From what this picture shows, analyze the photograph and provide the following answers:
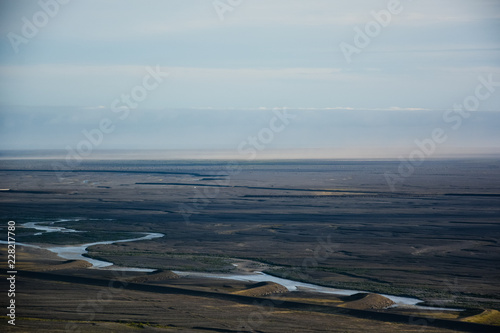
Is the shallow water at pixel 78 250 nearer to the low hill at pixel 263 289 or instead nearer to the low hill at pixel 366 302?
the low hill at pixel 263 289

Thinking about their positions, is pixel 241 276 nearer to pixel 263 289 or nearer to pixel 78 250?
pixel 263 289

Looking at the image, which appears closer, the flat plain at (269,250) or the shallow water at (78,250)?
the flat plain at (269,250)

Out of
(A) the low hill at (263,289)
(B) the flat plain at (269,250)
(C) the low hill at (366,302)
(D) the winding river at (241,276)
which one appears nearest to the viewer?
(B) the flat plain at (269,250)

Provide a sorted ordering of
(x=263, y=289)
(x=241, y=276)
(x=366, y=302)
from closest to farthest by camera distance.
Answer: (x=366, y=302), (x=263, y=289), (x=241, y=276)

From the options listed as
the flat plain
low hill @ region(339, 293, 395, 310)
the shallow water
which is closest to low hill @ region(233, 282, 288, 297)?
the flat plain

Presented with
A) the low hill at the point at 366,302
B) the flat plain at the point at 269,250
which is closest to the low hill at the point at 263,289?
the flat plain at the point at 269,250

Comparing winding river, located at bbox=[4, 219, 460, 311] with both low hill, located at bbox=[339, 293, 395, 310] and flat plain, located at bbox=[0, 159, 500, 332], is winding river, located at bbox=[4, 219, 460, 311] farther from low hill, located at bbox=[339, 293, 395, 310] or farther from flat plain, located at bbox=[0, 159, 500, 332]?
flat plain, located at bbox=[0, 159, 500, 332]

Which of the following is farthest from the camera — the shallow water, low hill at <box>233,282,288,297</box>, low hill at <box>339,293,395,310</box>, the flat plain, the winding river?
the shallow water

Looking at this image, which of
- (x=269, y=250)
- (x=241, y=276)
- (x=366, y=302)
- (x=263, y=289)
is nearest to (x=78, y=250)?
(x=269, y=250)

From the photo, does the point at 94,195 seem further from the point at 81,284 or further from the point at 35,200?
the point at 81,284
